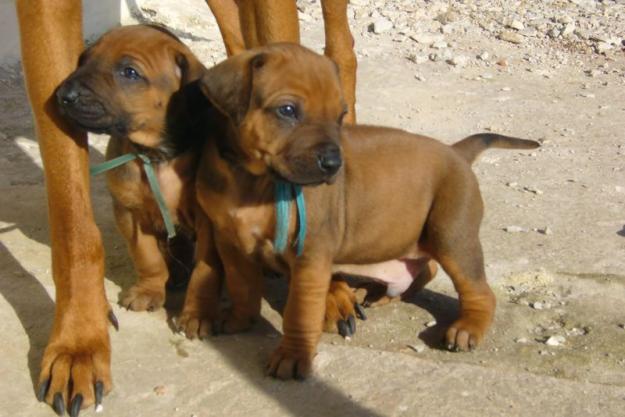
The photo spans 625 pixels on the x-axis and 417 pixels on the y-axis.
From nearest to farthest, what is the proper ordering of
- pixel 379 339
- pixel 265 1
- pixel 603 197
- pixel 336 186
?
pixel 336 186 < pixel 379 339 < pixel 265 1 < pixel 603 197

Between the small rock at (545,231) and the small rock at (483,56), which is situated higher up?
Result: the small rock at (545,231)

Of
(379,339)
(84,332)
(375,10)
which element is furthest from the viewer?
(375,10)

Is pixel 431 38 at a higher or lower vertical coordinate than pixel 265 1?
lower

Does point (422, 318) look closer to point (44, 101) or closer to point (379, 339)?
point (379, 339)

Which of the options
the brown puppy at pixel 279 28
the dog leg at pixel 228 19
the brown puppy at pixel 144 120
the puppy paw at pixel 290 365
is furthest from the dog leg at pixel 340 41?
the puppy paw at pixel 290 365

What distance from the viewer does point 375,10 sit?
8141 millimetres

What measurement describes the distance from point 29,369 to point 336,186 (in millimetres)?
1055

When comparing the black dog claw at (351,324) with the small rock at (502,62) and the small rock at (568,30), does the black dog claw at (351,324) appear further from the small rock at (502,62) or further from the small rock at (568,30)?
the small rock at (568,30)

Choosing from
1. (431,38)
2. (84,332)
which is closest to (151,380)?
(84,332)

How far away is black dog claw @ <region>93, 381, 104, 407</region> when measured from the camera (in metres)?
2.84

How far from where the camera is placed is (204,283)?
335 centimetres

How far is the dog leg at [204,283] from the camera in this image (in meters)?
3.33

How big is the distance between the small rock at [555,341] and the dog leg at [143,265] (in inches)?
50.7

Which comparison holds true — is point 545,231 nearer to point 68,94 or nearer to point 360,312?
point 360,312
